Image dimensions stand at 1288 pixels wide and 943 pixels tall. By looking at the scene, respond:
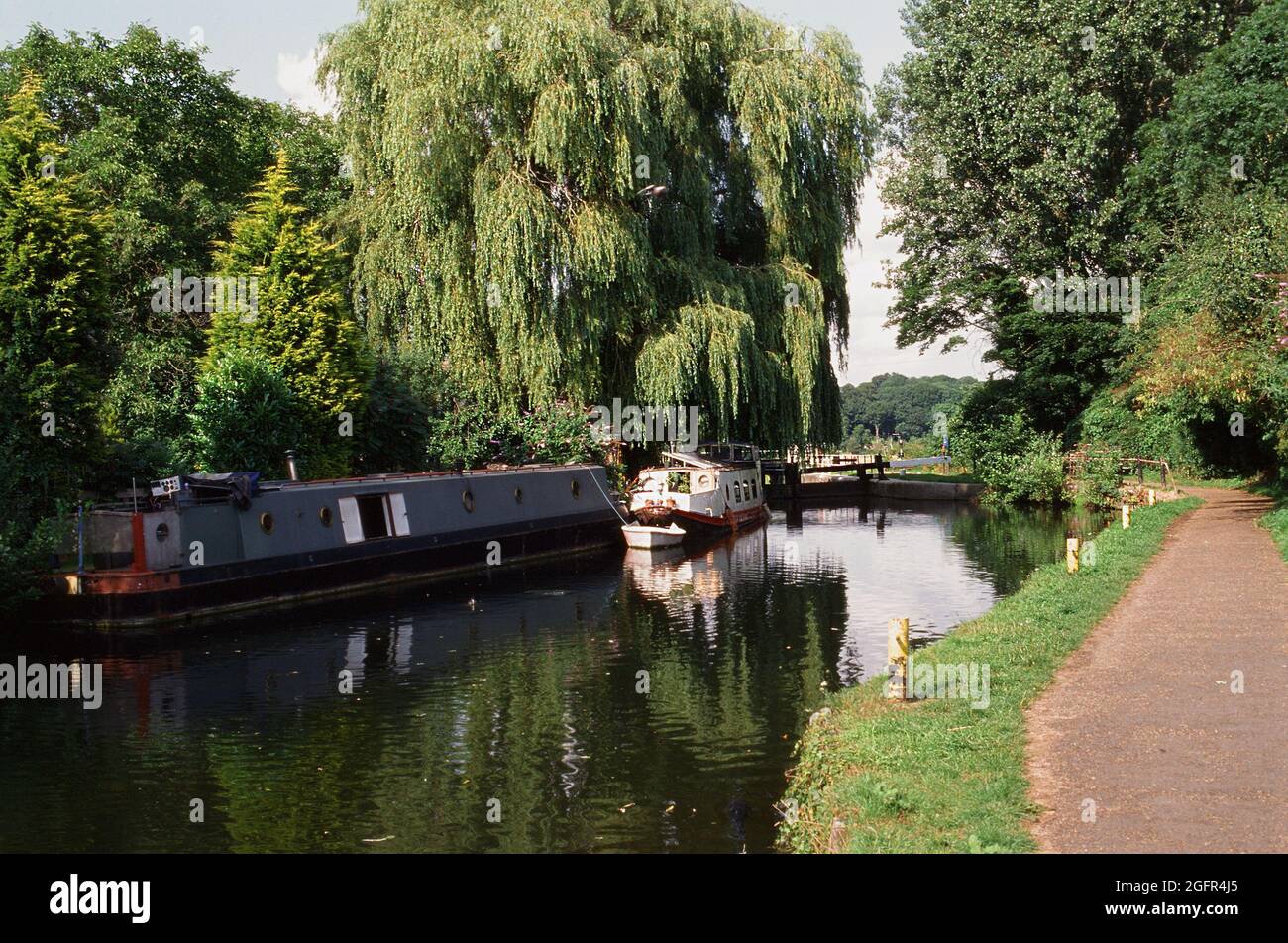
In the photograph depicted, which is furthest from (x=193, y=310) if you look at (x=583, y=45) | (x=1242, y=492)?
(x=1242, y=492)

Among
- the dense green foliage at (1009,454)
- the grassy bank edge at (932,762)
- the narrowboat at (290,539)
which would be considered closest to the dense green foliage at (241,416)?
the narrowboat at (290,539)

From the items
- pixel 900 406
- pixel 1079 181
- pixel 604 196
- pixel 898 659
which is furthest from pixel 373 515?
pixel 900 406

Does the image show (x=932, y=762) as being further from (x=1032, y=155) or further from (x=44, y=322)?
(x=1032, y=155)

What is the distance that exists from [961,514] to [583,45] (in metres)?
20.6

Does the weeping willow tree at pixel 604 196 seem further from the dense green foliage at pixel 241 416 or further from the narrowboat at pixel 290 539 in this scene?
the dense green foliage at pixel 241 416

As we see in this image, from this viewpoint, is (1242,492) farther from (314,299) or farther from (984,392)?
(314,299)

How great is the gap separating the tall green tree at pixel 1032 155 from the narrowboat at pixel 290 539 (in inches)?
858

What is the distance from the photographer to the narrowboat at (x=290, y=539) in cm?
1888

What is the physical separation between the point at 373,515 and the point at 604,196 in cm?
1061

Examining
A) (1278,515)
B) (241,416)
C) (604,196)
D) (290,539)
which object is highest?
(604,196)

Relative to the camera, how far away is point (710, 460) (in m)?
34.7

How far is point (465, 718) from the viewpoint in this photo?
42.3 feet

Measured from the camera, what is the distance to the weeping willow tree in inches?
1096

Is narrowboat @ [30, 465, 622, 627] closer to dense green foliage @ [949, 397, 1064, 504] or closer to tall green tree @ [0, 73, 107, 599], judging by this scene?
tall green tree @ [0, 73, 107, 599]
